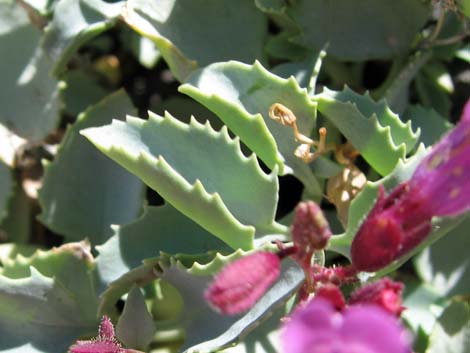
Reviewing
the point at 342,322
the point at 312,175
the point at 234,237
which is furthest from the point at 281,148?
the point at 342,322

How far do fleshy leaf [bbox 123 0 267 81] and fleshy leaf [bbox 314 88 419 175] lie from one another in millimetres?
251

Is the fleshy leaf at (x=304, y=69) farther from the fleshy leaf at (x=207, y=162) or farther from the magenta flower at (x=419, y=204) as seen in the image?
the magenta flower at (x=419, y=204)

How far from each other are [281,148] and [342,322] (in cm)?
56

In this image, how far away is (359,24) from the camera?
134 centimetres

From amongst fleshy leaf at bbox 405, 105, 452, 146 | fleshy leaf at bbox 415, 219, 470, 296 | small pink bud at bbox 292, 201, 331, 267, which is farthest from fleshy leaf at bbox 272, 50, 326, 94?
small pink bud at bbox 292, 201, 331, 267

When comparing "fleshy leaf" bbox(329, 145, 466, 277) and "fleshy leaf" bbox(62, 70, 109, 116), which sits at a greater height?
"fleshy leaf" bbox(329, 145, 466, 277)

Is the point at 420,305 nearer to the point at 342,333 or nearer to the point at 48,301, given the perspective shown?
the point at 48,301

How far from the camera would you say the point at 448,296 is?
4.40 feet

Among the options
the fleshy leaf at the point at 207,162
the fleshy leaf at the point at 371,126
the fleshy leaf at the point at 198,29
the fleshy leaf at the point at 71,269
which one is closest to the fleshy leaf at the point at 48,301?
the fleshy leaf at the point at 71,269

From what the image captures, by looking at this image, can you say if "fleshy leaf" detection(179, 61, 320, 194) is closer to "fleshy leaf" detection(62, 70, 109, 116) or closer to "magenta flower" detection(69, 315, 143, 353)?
"magenta flower" detection(69, 315, 143, 353)

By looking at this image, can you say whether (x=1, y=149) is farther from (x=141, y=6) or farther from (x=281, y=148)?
(x=281, y=148)

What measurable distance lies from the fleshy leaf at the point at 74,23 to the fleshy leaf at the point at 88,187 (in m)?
0.12

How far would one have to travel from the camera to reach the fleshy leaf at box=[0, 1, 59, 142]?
1.51 meters

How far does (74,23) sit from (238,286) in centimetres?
67
